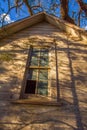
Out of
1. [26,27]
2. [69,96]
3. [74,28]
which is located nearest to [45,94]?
[69,96]

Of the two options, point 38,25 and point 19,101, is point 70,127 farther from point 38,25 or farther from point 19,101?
point 38,25

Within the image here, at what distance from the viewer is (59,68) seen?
8.35 meters

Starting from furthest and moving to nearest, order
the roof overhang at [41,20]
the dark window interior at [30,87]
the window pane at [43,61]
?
the roof overhang at [41,20]
the window pane at [43,61]
the dark window interior at [30,87]

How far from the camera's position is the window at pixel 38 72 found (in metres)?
7.87

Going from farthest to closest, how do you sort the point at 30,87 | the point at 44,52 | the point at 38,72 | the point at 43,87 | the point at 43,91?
1. the point at 44,52
2. the point at 38,72
3. the point at 30,87
4. the point at 43,87
5. the point at 43,91

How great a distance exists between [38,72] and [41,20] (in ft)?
11.2

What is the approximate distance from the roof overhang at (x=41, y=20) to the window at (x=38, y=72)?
1381 mm

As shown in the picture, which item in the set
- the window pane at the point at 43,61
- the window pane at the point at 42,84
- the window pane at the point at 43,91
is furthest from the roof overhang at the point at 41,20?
the window pane at the point at 43,91

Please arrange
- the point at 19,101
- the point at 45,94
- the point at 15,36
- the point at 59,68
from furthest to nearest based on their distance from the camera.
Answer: the point at 15,36 → the point at 59,68 → the point at 45,94 → the point at 19,101

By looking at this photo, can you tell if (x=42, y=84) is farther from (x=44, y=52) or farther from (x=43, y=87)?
(x=44, y=52)

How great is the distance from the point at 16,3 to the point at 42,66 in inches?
264

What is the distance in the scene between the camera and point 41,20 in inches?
429

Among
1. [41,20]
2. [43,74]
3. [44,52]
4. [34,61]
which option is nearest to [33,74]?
[43,74]

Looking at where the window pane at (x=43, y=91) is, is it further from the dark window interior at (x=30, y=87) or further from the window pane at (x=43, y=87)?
the dark window interior at (x=30, y=87)
